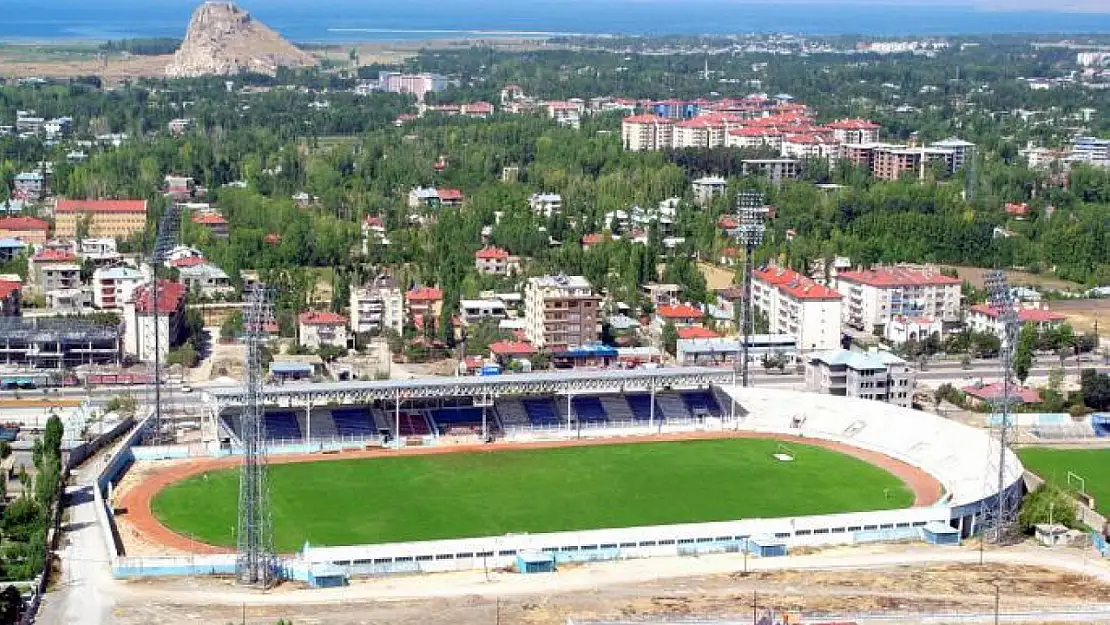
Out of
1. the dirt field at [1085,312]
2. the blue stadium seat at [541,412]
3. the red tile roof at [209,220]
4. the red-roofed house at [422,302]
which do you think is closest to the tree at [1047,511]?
the blue stadium seat at [541,412]

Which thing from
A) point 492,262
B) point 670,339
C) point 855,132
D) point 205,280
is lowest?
point 670,339

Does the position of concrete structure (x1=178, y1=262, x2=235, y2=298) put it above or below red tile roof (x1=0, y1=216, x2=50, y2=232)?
below

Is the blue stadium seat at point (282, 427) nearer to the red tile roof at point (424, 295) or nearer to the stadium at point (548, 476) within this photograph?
the stadium at point (548, 476)

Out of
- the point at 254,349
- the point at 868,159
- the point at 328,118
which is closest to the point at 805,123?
the point at 868,159

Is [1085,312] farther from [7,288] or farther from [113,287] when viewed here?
[7,288]

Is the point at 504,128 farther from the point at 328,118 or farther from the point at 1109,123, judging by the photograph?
the point at 1109,123

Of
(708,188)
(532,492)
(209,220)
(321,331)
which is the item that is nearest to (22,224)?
(209,220)

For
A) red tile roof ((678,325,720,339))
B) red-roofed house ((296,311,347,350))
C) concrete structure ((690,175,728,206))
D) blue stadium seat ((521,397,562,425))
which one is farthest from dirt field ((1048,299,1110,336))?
red-roofed house ((296,311,347,350))

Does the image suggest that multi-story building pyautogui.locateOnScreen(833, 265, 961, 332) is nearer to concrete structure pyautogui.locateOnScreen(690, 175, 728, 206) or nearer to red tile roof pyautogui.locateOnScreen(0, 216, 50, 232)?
concrete structure pyautogui.locateOnScreen(690, 175, 728, 206)
